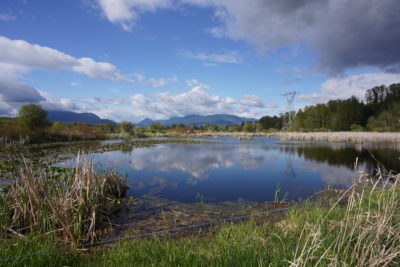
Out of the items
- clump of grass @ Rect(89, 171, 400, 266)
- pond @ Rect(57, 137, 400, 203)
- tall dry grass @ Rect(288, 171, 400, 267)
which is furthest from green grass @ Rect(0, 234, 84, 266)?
pond @ Rect(57, 137, 400, 203)

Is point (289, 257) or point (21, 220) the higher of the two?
point (289, 257)

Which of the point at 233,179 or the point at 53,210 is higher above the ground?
the point at 53,210

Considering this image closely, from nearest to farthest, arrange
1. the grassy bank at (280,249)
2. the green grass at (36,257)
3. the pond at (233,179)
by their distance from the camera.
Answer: the grassy bank at (280,249) → the green grass at (36,257) → the pond at (233,179)

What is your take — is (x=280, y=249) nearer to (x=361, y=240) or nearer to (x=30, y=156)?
(x=361, y=240)

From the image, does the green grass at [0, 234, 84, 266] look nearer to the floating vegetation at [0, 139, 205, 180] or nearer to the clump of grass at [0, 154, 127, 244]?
the clump of grass at [0, 154, 127, 244]

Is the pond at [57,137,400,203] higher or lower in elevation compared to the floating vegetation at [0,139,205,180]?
lower

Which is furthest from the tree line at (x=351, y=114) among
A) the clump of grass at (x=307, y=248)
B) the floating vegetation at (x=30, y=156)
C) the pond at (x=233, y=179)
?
the clump of grass at (x=307, y=248)

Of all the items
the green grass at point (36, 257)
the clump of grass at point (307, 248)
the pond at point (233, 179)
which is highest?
the clump of grass at point (307, 248)

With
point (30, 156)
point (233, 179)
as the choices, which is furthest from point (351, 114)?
point (30, 156)

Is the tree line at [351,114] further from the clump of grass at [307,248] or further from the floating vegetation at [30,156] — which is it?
the clump of grass at [307,248]

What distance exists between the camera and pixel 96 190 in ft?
18.3

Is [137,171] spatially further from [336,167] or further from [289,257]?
[336,167]

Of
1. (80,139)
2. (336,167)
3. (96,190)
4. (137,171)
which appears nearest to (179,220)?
(96,190)

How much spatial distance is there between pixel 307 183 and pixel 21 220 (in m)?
10.1
